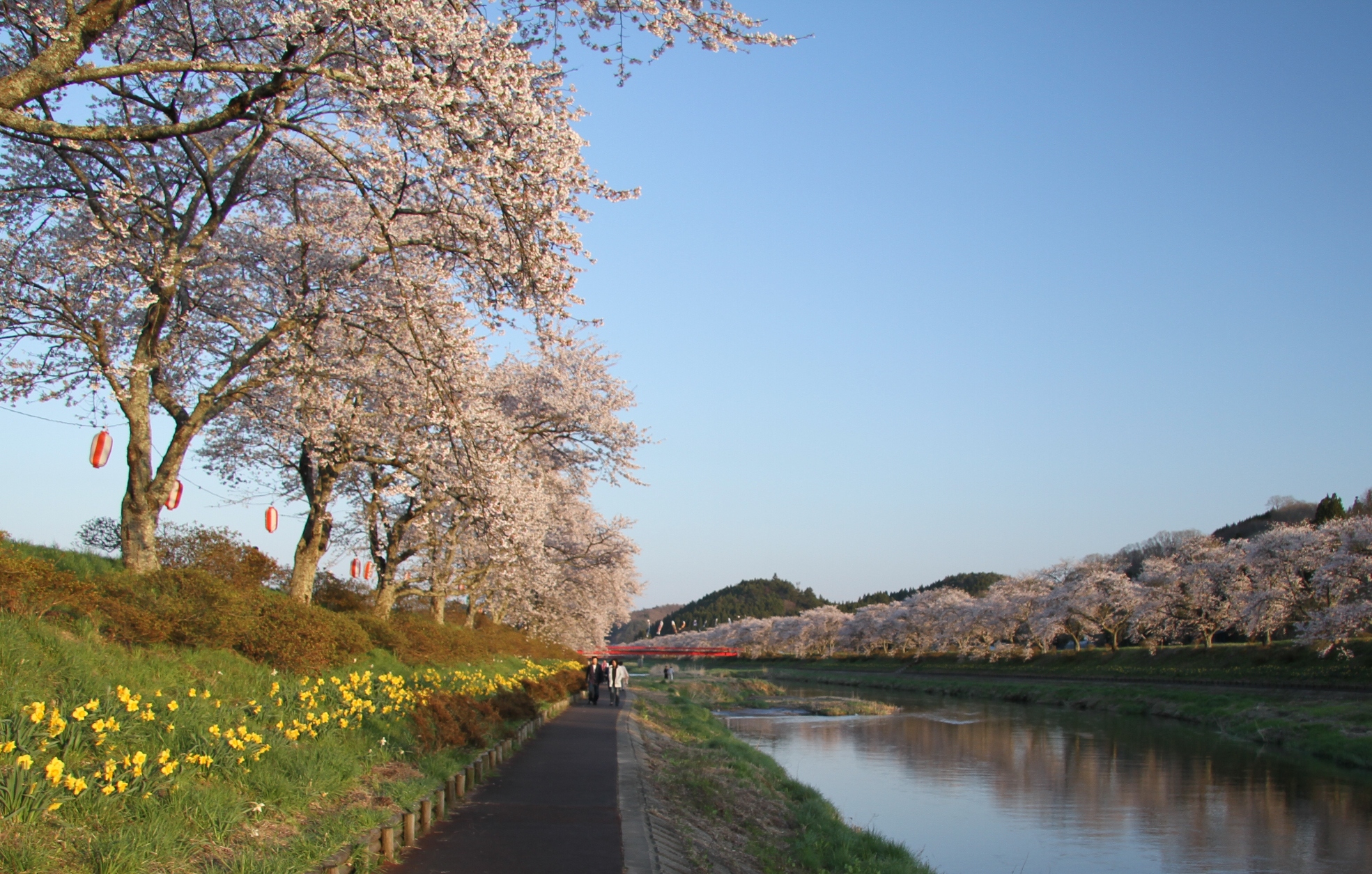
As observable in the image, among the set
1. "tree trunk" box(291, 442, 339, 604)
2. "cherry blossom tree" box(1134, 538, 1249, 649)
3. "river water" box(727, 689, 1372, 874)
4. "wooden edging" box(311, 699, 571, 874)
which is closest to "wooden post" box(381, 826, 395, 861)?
"wooden edging" box(311, 699, 571, 874)

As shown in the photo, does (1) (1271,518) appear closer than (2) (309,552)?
No

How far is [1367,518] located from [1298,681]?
359 inches

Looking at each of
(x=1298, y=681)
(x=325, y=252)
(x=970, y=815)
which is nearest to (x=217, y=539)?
(x=325, y=252)

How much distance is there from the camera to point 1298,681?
34.7m

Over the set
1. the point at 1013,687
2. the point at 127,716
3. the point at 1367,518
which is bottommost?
the point at 1013,687

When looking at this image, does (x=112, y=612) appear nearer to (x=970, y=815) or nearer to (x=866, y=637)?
(x=970, y=815)

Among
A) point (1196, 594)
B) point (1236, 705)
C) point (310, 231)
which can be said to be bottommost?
point (1236, 705)

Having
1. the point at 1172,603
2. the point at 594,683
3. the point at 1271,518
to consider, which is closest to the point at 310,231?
the point at 594,683

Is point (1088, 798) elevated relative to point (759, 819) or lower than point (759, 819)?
lower

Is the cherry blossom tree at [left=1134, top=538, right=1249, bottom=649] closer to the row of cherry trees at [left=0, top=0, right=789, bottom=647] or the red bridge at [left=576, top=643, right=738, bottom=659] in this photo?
the row of cherry trees at [left=0, top=0, right=789, bottom=647]

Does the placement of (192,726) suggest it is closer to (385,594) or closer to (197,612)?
(197,612)

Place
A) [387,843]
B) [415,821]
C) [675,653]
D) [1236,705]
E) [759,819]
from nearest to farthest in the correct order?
[387,843] < [415,821] < [759,819] < [1236,705] < [675,653]

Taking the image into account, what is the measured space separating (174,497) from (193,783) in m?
7.98

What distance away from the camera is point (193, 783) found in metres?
6.19
